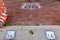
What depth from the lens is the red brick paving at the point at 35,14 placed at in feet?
16.6

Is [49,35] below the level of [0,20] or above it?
below

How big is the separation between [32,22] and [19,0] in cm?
214

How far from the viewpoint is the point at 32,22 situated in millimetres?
4969

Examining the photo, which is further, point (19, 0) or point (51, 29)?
point (19, 0)

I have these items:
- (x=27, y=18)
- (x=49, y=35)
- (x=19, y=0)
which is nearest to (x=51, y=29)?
(x=49, y=35)

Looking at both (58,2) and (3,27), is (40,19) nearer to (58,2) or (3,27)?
(3,27)

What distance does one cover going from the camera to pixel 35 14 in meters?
5.57

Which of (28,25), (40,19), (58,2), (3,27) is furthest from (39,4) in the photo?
(3,27)

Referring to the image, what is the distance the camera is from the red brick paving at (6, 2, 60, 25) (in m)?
5.06

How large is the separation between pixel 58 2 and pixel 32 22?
2224 millimetres

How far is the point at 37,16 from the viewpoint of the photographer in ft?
17.8

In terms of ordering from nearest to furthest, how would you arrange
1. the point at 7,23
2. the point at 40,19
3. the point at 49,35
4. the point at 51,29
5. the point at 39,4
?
the point at 49,35 < the point at 51,29 < the point at 7,23 < the point at 40,19 < the point at 39,4

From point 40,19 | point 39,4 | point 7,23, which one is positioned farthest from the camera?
point 39,4

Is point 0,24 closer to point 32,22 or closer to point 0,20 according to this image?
point 0,20
